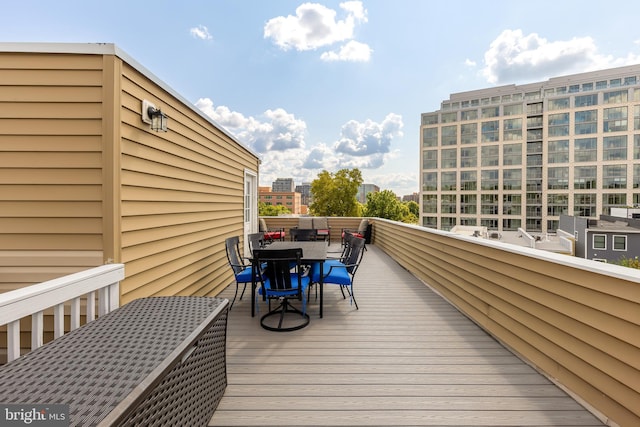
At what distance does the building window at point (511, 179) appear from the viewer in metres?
39.1

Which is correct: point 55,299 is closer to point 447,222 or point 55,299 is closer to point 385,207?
point 385,207

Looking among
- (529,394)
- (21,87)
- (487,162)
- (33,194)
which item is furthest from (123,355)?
(487,162)

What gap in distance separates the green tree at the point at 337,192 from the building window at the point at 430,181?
24.8m

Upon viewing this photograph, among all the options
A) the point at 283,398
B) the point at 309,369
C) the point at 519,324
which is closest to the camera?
the point at 283,398

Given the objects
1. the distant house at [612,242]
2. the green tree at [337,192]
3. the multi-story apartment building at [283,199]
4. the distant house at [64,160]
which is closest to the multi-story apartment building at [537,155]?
the distant house at [612,242]

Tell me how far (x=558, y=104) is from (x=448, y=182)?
1752 centimetres

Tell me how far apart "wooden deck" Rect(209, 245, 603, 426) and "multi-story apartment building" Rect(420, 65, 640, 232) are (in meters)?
43.4

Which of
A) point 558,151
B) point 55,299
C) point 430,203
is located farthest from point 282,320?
point 558,151

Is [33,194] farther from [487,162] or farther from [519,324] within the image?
[487,162]

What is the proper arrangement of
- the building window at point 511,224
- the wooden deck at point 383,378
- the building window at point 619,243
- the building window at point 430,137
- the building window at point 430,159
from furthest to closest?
1. the building window at point 430,137
2. the building window at point 430,159
3. the building window at point 511,224
4. the building window at point 619,243
5. the wooden deck at point 383,378

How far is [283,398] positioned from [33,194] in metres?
2.41

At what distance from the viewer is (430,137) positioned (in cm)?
4375

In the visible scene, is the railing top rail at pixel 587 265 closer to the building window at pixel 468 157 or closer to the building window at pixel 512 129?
the building window at pixel 468 157

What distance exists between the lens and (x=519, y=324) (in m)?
2.40
